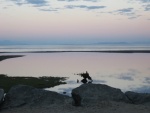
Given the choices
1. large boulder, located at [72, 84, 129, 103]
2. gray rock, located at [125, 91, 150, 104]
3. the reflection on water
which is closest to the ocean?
the reflection on water

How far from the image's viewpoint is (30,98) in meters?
19.9

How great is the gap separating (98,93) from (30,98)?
4717 millimetres

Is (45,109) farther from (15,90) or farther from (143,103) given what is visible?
(143,103)

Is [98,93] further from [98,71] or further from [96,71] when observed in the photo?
[96,71]

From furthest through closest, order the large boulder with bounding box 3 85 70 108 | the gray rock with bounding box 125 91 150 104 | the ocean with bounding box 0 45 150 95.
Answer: the ocean with bounding box 0 45 150 95 < the gray rock with bounding box 125 91 150 104 < the large boulder with bounding box 3 85 70 108

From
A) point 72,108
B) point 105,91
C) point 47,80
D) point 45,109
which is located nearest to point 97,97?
point 105,91

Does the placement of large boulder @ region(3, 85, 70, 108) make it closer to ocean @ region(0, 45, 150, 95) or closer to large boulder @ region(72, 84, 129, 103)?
large boulder @ region(72, 84, 129, 103)

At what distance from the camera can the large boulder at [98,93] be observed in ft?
64.4

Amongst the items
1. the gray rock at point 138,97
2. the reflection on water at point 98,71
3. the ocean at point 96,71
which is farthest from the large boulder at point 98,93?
the reflection on water at point 98,71

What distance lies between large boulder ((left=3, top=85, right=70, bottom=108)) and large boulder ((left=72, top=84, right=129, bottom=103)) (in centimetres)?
127

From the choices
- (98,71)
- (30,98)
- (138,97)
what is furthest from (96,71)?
(30,98)

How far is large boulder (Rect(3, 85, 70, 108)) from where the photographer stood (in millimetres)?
19219

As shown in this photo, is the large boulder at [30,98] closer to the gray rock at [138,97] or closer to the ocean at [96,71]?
the gray rock at [138,97]

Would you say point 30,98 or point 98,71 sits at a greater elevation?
point 30,98
